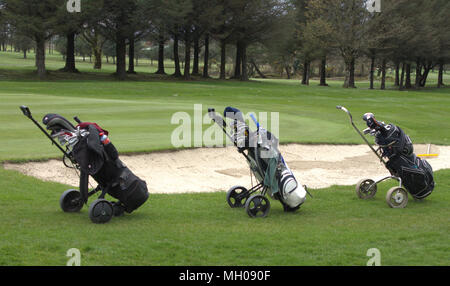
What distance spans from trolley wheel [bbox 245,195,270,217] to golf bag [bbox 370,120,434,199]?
248cm

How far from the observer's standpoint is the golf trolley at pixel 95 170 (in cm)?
773

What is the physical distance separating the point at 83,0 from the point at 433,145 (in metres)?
32.8

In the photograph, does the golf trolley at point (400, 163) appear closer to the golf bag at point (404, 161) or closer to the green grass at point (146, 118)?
the golf bag at point (404, 161)

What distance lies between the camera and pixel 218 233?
7.59m

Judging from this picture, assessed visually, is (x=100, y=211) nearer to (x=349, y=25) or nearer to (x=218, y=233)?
(x=218, y=233)

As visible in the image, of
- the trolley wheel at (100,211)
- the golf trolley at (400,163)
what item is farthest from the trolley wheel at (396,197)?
the trolley wheel at (100,211)

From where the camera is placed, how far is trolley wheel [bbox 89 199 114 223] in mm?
7871

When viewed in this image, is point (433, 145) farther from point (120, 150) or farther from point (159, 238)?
point (159, 238)

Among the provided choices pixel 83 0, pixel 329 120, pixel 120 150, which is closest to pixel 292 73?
pixel 83 0

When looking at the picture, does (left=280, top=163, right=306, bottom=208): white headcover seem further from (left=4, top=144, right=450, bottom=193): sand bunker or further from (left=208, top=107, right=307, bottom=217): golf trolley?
(left=4, top=144, right=450, bottom=193): sand bunker

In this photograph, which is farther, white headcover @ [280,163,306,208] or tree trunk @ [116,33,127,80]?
tree trunk @ [116,33,127,80]

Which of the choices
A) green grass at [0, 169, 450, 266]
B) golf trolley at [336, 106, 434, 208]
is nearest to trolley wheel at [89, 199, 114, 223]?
green grass at [0, 169, 450, 266]

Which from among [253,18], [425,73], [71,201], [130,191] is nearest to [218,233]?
[130,191]

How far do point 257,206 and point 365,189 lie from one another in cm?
306
